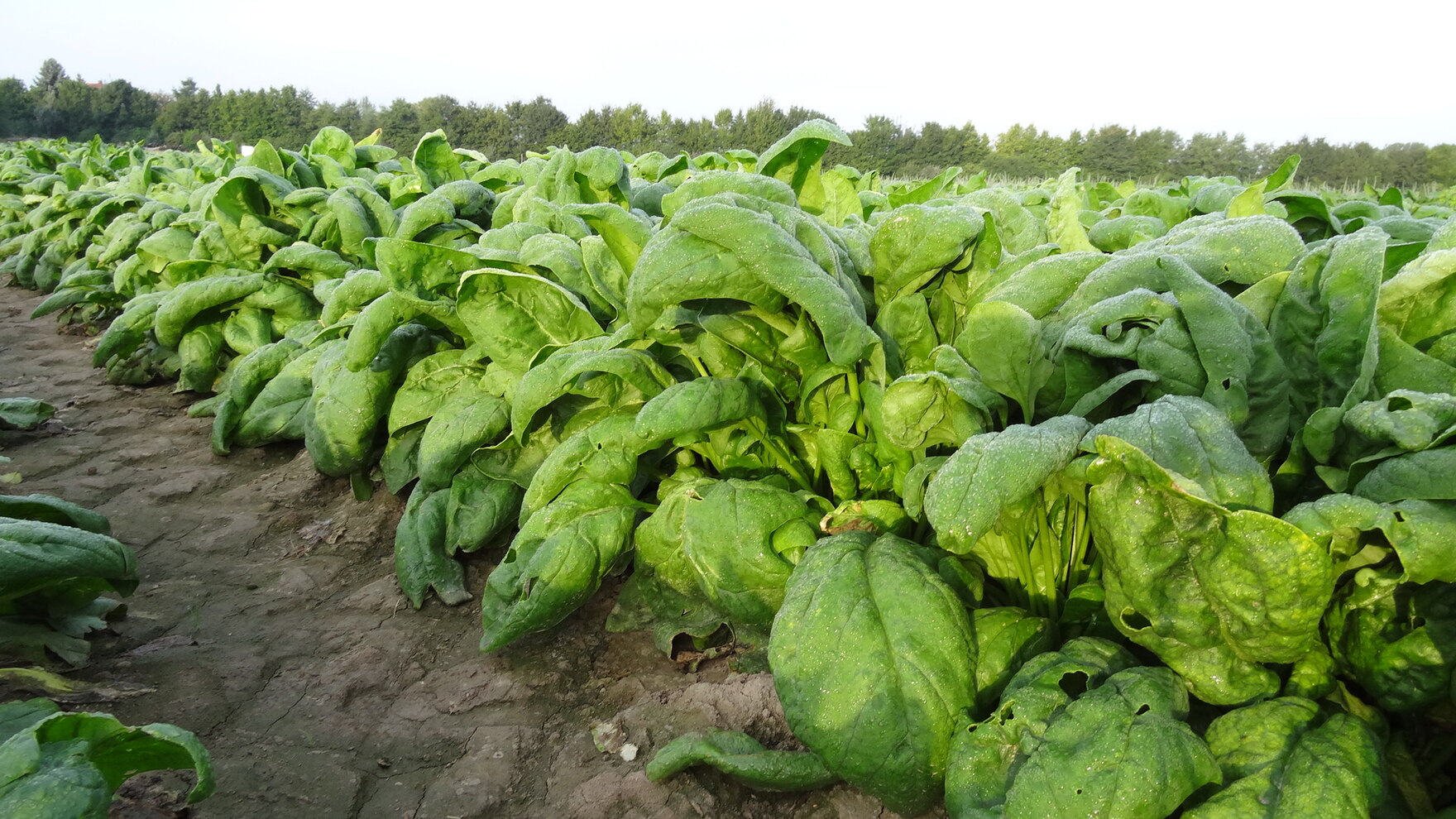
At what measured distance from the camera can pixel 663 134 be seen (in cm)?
2516

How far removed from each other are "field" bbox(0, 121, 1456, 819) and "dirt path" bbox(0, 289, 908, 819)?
12 mm

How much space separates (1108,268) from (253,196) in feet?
15.7

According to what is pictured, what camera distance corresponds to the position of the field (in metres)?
1.34

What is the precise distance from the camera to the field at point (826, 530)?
1338 millimetres

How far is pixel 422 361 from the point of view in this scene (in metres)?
3.15

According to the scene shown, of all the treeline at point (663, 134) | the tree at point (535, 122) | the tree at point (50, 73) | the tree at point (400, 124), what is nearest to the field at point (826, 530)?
the treeline at point (663, 134)

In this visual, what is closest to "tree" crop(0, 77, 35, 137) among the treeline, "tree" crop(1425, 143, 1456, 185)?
the treeline

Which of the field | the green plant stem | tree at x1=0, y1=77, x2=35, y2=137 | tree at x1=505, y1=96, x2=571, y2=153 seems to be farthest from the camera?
tree at x1=0, y1=77, x2=35, y2=137

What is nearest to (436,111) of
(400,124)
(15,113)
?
(400,124)

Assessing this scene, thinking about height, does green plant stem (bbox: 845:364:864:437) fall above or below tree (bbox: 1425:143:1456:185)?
below

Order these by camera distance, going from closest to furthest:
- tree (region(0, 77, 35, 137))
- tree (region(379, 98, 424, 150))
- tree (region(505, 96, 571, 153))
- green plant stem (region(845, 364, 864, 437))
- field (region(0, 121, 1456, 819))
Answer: field (region(0, 121, 1456, 819)) → green plant stem (region(845, 364, 864, 437)) → tree (region(379, 98, 424, 150)) → tree (region(505, 96, 571, 153)) → tree (region(0, 77, 35, 137))

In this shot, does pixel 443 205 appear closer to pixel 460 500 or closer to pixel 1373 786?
pixel 460 500

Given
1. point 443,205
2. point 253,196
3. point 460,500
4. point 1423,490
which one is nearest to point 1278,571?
point 1423,490

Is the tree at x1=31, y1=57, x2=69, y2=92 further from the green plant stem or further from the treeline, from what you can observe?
the green plant stem
